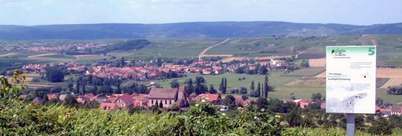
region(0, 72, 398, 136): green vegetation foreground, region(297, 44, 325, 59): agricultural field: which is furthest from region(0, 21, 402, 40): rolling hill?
region(0, 72, 398, 136): green vegetation foreground

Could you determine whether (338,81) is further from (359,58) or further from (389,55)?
(389,55)

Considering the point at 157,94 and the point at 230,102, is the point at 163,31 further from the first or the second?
the point at 157,94

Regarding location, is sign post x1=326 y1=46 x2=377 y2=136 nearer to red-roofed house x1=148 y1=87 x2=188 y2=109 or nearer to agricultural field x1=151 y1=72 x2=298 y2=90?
A: red-roofed house x1=148 y1=87 x2=188 y2=109

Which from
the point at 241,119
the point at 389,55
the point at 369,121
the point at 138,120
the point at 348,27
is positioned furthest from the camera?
the point at 348,27

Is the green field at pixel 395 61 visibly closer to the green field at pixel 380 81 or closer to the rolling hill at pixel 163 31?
the green field at pixel 380 81

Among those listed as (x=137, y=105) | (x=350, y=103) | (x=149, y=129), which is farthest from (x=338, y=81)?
(x=137, y=105)

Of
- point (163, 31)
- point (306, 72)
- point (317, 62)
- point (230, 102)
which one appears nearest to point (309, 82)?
point (306, 72)
